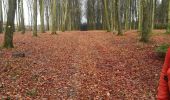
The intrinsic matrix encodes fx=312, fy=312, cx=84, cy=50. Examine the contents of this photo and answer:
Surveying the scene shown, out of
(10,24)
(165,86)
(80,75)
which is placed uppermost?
(10,24)

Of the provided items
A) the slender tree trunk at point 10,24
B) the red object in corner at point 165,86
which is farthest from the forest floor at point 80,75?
the red object in corner at point 165,86

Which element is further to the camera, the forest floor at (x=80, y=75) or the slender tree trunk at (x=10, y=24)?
the slender tree trunk at (x=10, y=24)

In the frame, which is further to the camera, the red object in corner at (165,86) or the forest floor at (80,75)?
the forest floor at (80,75)

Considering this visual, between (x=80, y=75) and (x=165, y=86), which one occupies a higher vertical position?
(x=165, y=86)

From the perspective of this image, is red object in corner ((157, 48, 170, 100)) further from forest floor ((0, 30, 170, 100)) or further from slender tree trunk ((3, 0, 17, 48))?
slender tree trunk ((3, 0, 17, 48))

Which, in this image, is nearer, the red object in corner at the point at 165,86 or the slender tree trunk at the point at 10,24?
the red object in corner at the point at 165,86

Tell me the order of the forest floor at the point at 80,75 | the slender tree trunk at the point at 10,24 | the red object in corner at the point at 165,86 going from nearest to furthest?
the red object in corner at the point at 165,86
the forest floor at the point at 80,75
the slender tree trunk at the point at 10,24

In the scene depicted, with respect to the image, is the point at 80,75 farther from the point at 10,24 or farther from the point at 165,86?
the point at 165,86

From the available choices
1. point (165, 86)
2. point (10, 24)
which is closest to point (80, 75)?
point (10, 24)

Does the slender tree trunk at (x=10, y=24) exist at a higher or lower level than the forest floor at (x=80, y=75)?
higher

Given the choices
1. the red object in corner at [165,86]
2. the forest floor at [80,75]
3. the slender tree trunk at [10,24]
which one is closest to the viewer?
the red object in corner at [165,86]

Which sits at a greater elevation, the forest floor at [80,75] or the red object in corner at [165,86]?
the red object in corner at [165,86]

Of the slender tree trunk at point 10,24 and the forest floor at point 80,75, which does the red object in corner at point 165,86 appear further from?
the slender tree trunk at point 10,24

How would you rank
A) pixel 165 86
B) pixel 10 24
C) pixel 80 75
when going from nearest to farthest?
1. pixel 165 86
2. pixel 80 75
3. pixel 10 24
